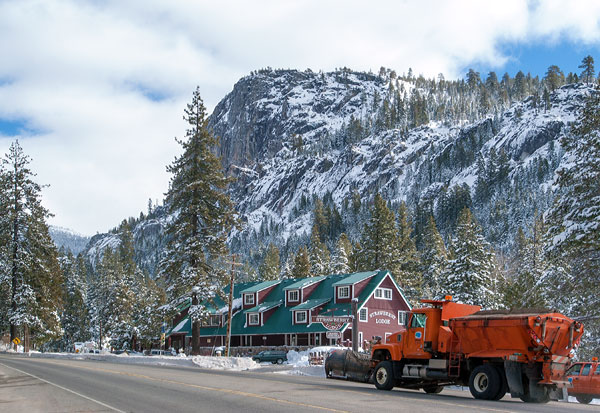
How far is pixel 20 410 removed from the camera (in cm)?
1463

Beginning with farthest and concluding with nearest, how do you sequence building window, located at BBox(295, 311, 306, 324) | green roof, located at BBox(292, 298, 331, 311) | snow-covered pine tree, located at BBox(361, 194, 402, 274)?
snow-covered pine tree, located at BBox(361, 194, 402, 274), building window, located at BBox(295, 311, 306, 324), green roof, located at BBox(292, 298, 331, 311)

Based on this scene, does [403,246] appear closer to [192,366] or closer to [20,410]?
[192,366]

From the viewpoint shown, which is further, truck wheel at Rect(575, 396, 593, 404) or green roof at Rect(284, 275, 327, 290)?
green roof at Rect(284, 275, 327, 290)

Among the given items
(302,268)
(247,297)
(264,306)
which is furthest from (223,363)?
(302,268)

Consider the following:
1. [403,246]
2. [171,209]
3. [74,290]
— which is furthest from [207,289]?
[74,290]

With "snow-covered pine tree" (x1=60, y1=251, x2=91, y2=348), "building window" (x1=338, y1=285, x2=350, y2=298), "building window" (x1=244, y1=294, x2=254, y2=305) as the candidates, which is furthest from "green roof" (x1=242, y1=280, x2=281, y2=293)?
"snow-covered pine tree" (x1=60, y1=251, x2=91, y2=348)

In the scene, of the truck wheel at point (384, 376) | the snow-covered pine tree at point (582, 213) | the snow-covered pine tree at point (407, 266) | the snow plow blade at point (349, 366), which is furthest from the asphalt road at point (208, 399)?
the snow-covered pine tree at point (407, 266)

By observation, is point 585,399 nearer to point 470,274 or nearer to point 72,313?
point 470,274

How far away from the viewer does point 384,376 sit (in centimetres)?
2130

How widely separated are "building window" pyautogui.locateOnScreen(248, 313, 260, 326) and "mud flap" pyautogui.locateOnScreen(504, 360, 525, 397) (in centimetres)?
5032

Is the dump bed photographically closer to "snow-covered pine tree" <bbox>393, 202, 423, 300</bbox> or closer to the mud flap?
the mud flap

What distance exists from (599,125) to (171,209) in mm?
30371

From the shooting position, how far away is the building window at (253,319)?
6594 centimetres

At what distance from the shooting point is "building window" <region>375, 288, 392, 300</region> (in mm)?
61094
